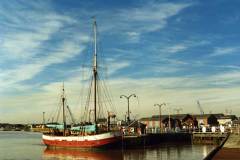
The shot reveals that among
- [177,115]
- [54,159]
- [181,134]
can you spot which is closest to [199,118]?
[177,115]

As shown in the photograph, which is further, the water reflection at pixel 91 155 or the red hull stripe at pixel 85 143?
the red hull stripe at pixel 85 143

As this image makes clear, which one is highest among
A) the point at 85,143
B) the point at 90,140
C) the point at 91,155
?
the point at 90,140

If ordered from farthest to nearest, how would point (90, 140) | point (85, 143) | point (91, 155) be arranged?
1. point (85, 143)
2. point (90, 140)
3. point (91, 155)

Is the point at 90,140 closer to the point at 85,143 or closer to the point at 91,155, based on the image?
the point at 85,143

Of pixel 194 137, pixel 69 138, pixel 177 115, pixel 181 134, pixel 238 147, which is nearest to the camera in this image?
pixel 238 147

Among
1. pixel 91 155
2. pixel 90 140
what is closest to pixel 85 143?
pixel 90 140

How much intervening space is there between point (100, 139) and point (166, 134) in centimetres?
2896

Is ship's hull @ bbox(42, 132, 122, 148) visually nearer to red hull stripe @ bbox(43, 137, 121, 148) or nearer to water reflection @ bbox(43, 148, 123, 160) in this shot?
red hull stripe @ bbox(43, 137, 121, 148)

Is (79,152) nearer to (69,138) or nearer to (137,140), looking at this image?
(69,138)

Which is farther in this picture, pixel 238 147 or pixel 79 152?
pixel 79 152

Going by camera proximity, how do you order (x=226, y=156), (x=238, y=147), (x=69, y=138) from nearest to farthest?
1. (x=226, y=156)
2. (x=238, y=147)
3. (x=69, y=138)

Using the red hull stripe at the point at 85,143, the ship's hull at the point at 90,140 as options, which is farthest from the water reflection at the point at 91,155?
the ship's hull at the point at 90,140

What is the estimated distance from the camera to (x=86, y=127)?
269ft

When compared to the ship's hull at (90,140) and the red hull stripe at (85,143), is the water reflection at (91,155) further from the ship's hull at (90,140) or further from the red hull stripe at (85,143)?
the ship's hull at (90,140)
